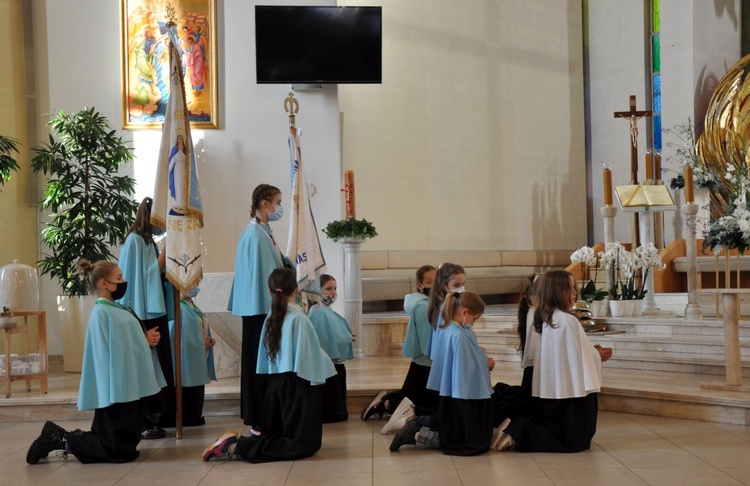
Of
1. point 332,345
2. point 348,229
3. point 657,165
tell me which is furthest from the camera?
point 657,165

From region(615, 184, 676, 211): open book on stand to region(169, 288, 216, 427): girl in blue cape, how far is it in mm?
5490

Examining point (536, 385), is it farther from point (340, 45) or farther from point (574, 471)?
point (340, 45)

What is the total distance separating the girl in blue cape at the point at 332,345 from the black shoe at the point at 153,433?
3.93ft

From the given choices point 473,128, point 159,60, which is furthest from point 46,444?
point 473,128

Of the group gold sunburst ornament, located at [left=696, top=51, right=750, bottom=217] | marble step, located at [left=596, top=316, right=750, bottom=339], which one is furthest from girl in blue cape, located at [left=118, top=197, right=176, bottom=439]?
gold sunburst ornament, located at [left=696, top=51, right=750, bottom=217]

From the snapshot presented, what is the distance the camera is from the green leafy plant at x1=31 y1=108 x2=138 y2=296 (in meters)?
8.87

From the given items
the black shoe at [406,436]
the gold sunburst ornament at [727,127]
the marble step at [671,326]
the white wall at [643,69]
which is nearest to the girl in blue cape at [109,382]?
the black shoe at [406,436]

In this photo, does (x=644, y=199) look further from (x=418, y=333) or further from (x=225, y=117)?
(x=225, y=117)

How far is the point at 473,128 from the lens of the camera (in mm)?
13531

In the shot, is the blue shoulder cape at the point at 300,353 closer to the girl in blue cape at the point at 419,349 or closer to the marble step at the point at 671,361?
the girl in blue cape at the point at 419,349

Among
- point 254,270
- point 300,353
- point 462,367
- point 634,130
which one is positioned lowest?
point 462,367

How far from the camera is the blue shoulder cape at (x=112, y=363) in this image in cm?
531

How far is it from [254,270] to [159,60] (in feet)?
15.1

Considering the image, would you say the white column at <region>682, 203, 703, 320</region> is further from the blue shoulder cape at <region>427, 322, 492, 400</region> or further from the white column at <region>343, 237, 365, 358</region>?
the blue shoulder cape at <region>427, 322, 492, 400</region>
